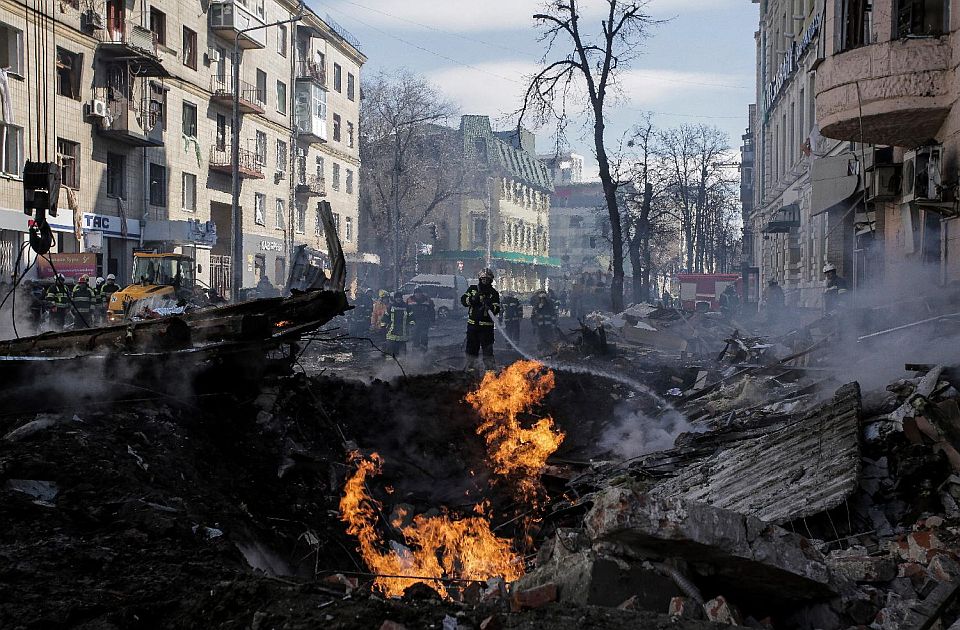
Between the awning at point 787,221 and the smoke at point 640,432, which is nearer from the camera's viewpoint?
the smoke at point 640,432

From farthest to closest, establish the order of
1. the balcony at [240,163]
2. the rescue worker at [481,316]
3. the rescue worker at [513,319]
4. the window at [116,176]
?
the balcony at [240,163] → the window at [116,176] → the rescue worker at [513,319] → the rescue worker at [481,316]

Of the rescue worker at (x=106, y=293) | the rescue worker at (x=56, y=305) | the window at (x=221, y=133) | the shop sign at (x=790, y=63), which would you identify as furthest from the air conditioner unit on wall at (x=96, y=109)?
the shop sign at (x=790, y=63)

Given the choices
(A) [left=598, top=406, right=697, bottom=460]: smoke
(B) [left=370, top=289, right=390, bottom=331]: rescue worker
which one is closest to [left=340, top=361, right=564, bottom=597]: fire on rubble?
(A) [left=598, top=406, right=697, bottom=460]: smoke

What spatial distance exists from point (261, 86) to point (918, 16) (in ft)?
113

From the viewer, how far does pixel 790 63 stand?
96.3ft

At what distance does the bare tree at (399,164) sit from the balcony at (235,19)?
10739 millimetres

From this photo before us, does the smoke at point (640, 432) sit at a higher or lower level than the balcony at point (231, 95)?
lower

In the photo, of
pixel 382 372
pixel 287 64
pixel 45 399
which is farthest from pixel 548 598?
pixel 287 64

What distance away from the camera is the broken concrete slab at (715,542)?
3.99 metres

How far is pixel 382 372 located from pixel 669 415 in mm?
6491

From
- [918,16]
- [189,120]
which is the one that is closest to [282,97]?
[189,120]

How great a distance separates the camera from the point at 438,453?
32.4 feet

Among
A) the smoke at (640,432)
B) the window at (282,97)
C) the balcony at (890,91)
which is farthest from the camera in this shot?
the window at (282,97)

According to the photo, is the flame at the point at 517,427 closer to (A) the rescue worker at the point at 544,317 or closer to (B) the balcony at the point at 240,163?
(A) the rescue worker at the point at 544,317
